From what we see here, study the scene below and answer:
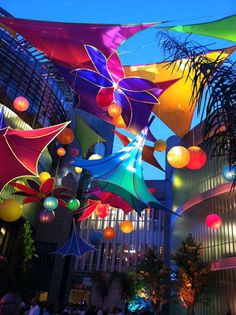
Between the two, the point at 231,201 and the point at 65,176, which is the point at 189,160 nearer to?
the point at 231,201

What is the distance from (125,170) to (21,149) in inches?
123

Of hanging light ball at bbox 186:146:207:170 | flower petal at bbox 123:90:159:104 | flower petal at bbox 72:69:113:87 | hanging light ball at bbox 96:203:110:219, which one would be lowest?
hanging light ball at bbox 186:146:207:170

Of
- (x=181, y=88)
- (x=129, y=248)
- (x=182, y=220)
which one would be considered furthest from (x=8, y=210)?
(x=129, y=248)

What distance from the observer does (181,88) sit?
41.8ft

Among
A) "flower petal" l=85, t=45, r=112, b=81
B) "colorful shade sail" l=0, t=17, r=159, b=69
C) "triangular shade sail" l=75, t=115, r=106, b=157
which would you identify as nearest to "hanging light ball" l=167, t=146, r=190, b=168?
"colorful shade sail" l=0, t=17, r=159, b=69

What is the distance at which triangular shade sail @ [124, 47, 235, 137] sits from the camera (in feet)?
39.0

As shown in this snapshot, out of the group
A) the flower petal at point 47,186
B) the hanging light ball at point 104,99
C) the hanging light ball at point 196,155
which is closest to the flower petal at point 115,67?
the hanging light ball at point 104,99

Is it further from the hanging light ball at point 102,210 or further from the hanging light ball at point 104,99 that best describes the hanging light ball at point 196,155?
the hanging light ball at point 102,210

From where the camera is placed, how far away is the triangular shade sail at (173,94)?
11.9m

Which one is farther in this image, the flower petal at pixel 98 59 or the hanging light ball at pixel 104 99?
the hanging light ball at pixel 104 99

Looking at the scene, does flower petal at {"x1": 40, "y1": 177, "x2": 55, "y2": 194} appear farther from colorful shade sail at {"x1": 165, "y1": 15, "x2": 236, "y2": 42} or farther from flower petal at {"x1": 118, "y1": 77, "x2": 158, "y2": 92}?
colorful shade sail at {"x1": 165, "y1": 15, "x2": 236, "y2": 42}

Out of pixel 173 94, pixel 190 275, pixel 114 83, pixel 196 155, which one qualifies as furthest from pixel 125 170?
pixel 190 275

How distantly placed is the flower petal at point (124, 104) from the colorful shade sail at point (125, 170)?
2073mm

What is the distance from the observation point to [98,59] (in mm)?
10383
